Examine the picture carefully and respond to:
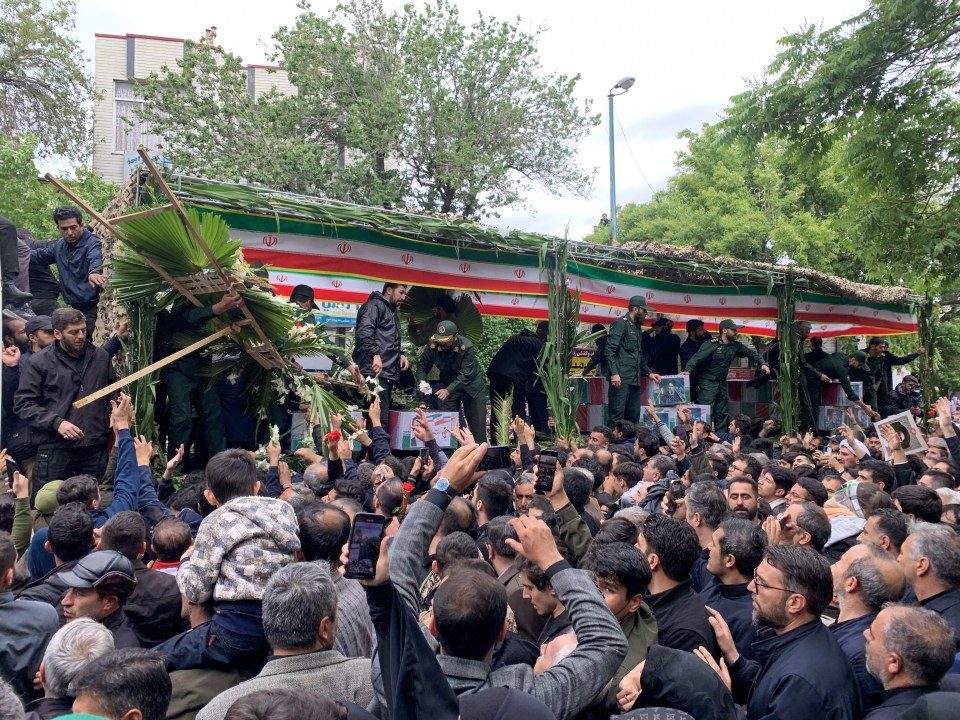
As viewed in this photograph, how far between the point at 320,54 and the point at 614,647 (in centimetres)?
2409

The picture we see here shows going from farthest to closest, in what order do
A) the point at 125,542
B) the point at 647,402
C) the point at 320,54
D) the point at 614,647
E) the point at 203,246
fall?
the point at 320,54, the point at 647,402, the point at 203,246, the point at 125,542, the point at 614,647

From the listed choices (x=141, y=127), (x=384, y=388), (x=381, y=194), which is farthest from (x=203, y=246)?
(x=141, y=127)

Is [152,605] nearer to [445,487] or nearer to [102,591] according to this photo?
[102,591]

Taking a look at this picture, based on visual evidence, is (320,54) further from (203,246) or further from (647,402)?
(203,246)

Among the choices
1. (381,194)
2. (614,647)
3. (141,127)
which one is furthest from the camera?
(141,127)

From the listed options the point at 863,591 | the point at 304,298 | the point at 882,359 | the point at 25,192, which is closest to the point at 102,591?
the point at 863,591

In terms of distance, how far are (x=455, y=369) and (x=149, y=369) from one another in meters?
4.30

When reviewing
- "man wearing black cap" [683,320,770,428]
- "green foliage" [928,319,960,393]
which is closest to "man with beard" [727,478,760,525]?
"man wearing black cap" [683,320,770,428]

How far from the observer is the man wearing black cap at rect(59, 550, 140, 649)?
3295 millimetres

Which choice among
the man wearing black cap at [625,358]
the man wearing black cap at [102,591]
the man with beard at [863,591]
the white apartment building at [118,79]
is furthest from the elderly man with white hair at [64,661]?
the white apartment building at [118,79]

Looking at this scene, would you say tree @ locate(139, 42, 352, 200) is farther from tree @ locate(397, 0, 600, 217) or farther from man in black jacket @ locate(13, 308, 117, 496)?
man in black jacket @ locate(13, 308, 117, 496)

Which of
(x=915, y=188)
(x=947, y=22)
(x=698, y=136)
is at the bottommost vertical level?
(x=915, y=188)

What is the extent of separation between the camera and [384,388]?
9.56 m

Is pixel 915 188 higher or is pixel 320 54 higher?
pixel 320 54
